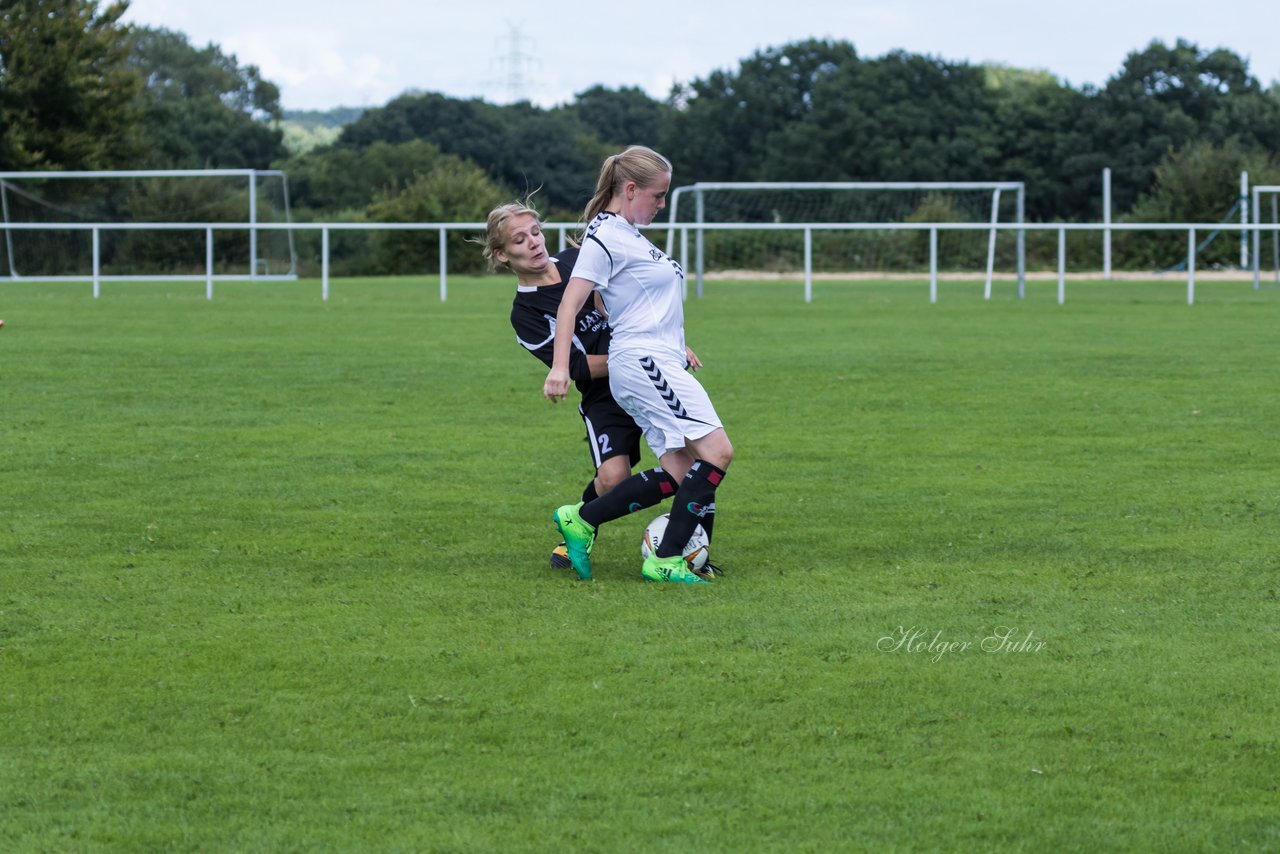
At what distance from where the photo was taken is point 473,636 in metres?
5.18

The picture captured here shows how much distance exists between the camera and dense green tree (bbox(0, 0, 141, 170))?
40.1 meters

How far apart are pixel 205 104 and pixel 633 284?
77.2 metres

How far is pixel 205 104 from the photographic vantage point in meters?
78.9

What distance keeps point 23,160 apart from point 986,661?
38563mm

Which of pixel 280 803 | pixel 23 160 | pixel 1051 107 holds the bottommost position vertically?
pixel 280 803

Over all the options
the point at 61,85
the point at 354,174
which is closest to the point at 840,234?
the point at 61,85

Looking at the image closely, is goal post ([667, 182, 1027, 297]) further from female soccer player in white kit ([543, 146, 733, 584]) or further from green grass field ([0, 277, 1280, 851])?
female soccer player in white kit ([543, 146, 733, 584])

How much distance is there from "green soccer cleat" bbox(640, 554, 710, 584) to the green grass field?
7 centimetres

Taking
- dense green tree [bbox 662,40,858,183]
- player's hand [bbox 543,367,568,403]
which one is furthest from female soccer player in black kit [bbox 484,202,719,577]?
dense green tree [bbox 662,40,858,183]

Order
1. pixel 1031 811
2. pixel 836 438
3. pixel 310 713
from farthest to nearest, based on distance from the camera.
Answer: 1. pixel 836 438
2. pixel 310 713
3. pixel 1031 811

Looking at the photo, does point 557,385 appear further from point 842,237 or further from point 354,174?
point 354,174

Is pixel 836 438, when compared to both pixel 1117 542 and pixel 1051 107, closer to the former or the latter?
pixel 1117 542

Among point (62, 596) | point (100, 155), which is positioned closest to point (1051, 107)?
point (100, 155)

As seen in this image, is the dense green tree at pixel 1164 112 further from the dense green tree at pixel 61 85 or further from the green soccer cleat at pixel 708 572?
the green soccer cleat at pixel 708 572
